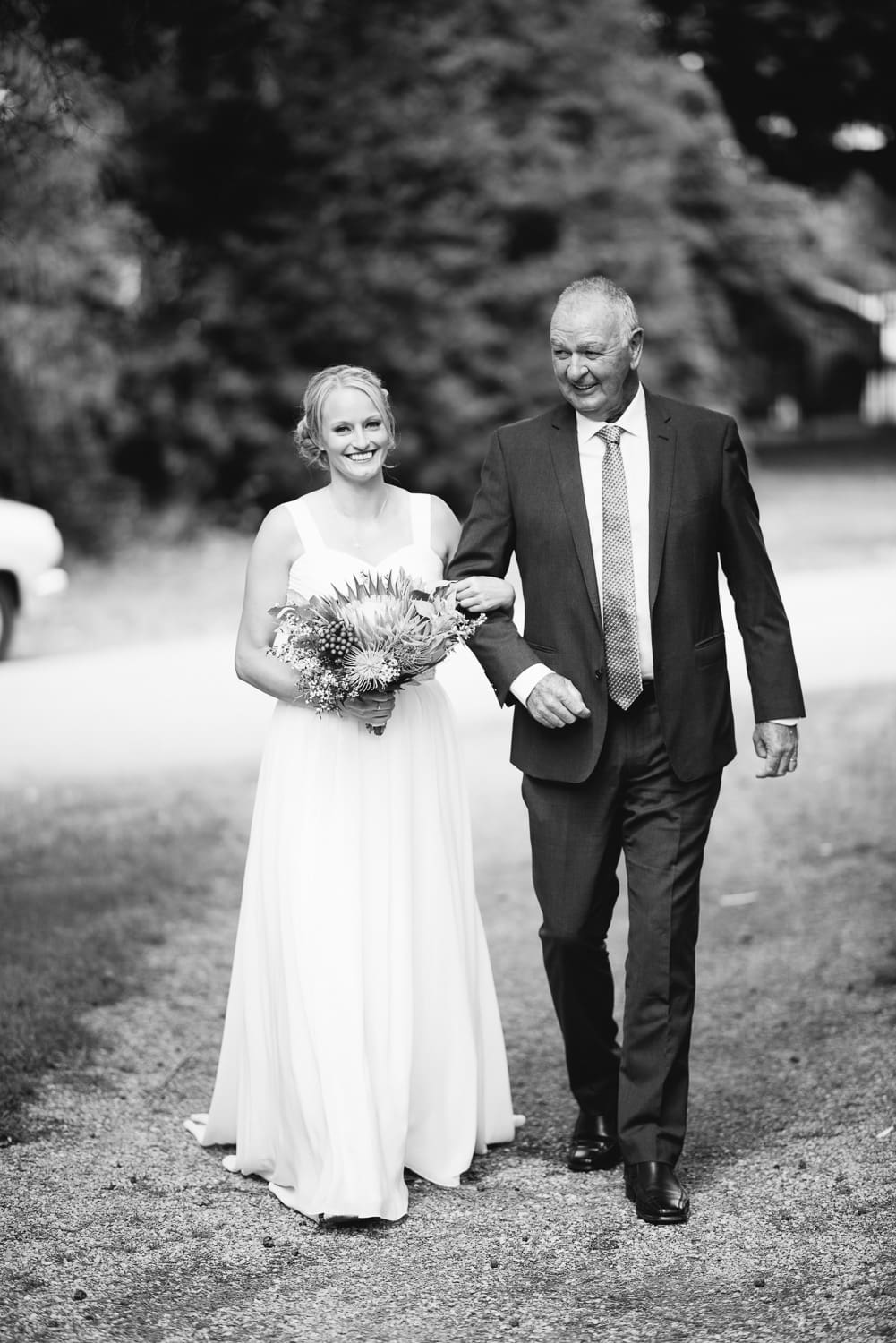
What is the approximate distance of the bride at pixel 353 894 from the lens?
4.50 meters

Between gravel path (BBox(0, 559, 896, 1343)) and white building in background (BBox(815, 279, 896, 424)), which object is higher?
white building in background (BBox(815, 279, 896, 424))

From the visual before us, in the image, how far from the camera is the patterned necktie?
4.44 metres

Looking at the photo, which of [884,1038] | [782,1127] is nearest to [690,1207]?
[782,1127]

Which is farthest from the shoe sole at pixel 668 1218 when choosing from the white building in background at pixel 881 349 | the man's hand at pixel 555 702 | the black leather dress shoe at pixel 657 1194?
the white building in background at pixel 881 349

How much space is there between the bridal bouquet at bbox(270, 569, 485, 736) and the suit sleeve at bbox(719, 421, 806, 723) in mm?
720

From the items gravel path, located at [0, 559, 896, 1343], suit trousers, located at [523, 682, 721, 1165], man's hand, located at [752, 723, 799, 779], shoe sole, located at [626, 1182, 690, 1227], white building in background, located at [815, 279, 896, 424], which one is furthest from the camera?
white building in background, located at [815, 279, 896, 424]

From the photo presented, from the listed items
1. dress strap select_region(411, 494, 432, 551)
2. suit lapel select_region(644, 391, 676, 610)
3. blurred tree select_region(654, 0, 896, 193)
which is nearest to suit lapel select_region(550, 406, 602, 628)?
suit lapel select_region(644, 391, 676, 610)

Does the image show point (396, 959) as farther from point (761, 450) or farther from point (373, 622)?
point (761, 450)

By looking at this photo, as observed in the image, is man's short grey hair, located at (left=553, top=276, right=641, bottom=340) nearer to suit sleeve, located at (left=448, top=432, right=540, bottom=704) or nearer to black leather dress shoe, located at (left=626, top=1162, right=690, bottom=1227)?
suit sleeve, located at (left=448, top=432, right=540, bottom=704)

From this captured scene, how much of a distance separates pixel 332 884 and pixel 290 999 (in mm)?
328

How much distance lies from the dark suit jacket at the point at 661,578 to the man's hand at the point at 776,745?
4 centimetres

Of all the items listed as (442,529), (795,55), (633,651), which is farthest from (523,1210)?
(795,55)

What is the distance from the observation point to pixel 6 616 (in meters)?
13.0

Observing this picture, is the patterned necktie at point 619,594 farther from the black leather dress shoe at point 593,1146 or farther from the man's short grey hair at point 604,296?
the black leather dress shoe at point 593,1146
